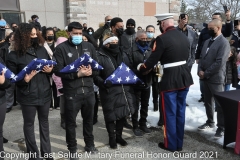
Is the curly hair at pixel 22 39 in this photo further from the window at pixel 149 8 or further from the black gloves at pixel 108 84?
the window at pixel 149 8

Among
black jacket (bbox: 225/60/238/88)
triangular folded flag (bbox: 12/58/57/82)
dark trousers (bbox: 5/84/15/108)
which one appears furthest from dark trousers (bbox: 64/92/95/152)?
black jacket (bbox: 225/60/238/88)

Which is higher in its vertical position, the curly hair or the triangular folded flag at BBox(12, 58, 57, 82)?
the curly hair

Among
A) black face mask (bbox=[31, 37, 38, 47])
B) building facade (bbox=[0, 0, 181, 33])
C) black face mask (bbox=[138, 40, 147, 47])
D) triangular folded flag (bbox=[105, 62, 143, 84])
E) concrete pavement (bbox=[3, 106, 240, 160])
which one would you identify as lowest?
concrete pavement (bbox=[3, 106, 240, 160])

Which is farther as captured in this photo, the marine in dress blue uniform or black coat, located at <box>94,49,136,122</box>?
black coat, located at <box>94,49,136,122</box>

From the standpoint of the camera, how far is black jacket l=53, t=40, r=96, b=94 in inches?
131

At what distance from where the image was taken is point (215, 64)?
411 cm

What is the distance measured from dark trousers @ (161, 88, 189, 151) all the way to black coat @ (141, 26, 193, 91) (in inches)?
5.4

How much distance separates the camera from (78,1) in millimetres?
12430

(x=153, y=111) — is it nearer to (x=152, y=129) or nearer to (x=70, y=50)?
(x=152, y=129)

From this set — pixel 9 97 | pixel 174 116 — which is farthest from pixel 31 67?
pixel 9 97

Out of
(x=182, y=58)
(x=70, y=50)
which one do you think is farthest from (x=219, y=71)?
(x=70, y=50)

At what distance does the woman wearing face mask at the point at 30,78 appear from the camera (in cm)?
309

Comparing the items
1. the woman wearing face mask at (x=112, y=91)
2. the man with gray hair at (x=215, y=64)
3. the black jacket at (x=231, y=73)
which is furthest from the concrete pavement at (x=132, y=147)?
the black jacket at (x=231, y=73)

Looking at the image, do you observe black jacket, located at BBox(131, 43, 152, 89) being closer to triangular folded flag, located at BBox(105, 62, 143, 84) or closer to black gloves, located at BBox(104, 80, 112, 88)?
triangular folded flag, located at BBox(105, 62, 143, 84)
